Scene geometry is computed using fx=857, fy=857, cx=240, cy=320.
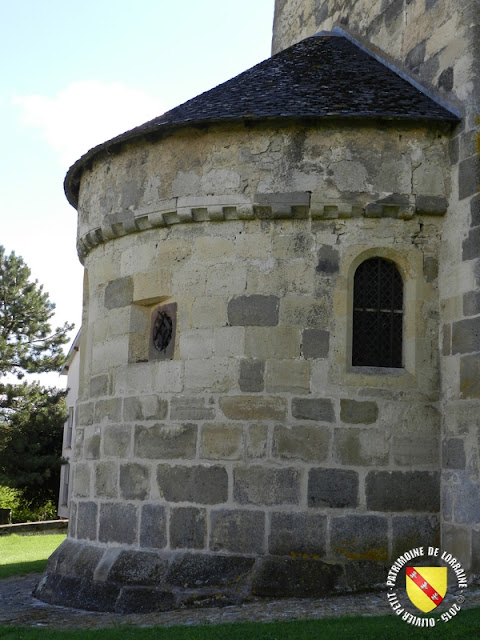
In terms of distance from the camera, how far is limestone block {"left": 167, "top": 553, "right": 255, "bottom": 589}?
7988mm

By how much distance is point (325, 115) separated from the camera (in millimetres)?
8523

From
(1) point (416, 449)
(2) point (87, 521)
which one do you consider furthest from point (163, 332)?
(1) point (416, 449)

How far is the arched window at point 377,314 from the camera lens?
8.66 meters

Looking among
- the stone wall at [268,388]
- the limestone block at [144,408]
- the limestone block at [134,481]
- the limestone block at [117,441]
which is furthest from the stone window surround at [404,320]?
the limestone block at [117,441]

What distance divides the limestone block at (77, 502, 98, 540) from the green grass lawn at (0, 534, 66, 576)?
2.38m

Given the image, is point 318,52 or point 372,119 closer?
point 372,119

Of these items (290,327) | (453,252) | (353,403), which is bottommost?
(353,403)

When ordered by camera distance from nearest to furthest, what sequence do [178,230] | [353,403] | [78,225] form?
[353,403] < [178,230] < [78,225]

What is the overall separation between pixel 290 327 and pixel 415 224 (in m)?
1.67

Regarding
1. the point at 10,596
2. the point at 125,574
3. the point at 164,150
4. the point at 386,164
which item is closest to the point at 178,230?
the point at 164,150

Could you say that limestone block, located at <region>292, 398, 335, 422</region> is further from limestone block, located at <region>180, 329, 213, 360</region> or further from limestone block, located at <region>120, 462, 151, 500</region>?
limestone block, located at <region>120, 462, 151, 500</region>

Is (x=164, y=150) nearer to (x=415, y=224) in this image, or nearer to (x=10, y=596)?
(x=415, y=224)

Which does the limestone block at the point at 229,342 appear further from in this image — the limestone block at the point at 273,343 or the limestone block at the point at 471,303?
the limestone block at the point at 471,303

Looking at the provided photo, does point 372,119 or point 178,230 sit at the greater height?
point 372,119
